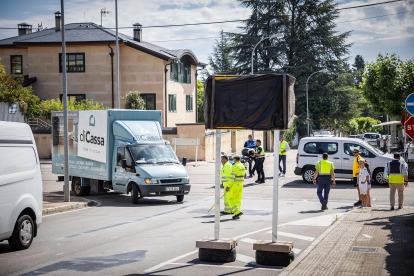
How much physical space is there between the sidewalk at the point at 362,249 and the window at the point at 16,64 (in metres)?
36.7

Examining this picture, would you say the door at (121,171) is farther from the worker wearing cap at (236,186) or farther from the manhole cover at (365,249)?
the manhole cover at (365,249)

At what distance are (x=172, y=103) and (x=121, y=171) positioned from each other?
84.9 feet

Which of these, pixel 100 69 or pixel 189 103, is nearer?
pixel 100 69

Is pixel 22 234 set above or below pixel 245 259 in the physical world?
above

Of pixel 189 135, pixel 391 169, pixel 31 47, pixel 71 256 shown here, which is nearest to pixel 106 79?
pixel 31 47

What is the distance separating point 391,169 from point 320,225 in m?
3.58

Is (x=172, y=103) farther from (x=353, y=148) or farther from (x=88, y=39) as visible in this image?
(x=353, y=148)

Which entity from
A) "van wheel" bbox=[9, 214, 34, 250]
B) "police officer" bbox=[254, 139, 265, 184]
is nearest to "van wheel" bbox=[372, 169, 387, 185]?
"police officer" bbox=[254, 139, 265, 184]

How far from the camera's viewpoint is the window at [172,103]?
41.7 metres

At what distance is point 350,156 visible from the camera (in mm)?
21344

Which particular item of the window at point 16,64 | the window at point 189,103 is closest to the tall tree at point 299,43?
the window at point 189,103

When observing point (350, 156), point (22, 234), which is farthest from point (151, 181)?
point (350, 156)

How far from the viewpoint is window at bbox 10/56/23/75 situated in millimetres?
43125

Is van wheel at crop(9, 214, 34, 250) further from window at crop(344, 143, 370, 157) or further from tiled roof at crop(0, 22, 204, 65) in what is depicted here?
tiled roof at crop(0, 22, 204, 65)
